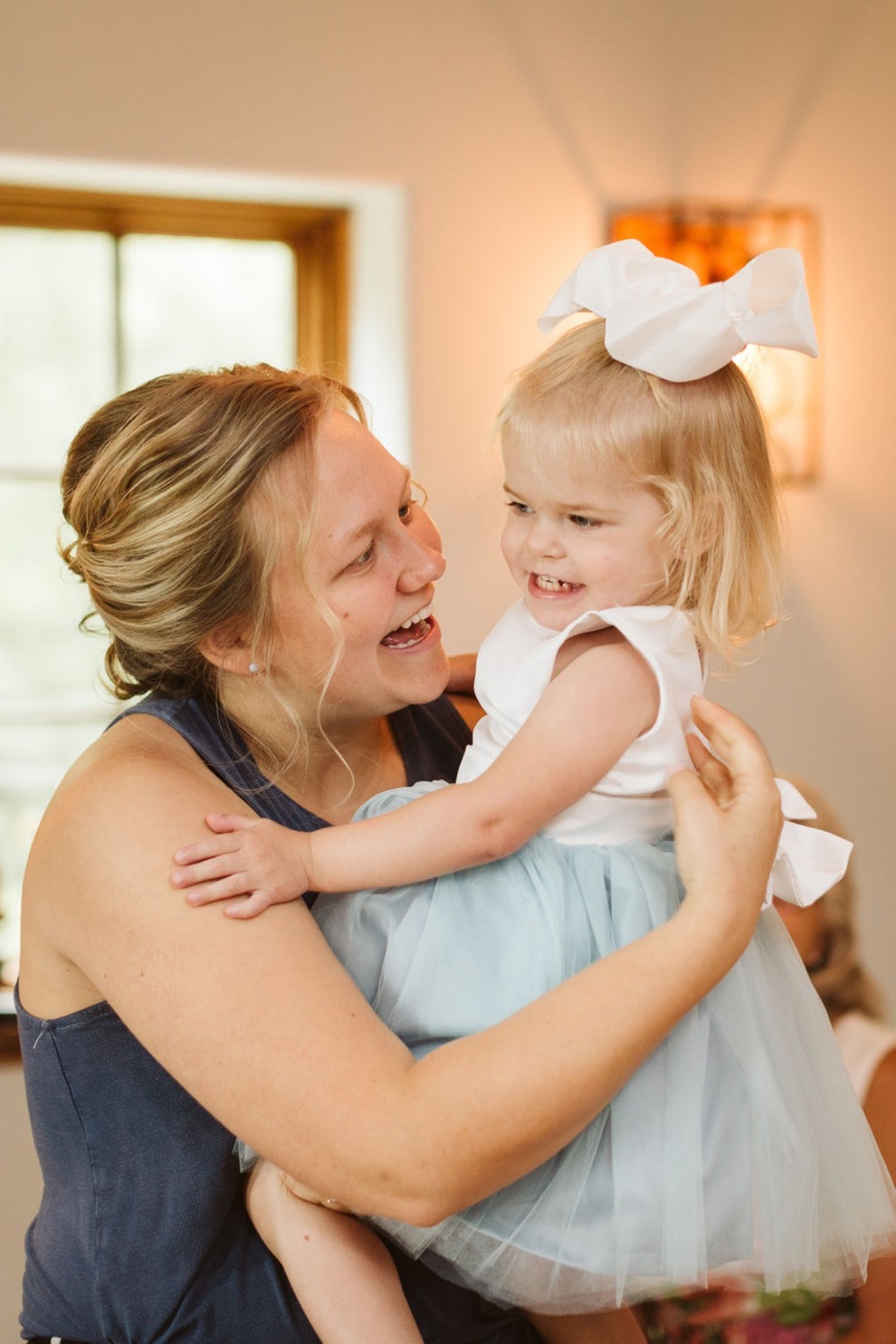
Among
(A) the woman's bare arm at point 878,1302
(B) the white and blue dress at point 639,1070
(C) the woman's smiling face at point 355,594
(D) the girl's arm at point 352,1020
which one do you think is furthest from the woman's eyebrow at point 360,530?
(A) the woman's bare arm at point 878,1302

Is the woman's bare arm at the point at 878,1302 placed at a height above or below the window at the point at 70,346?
below

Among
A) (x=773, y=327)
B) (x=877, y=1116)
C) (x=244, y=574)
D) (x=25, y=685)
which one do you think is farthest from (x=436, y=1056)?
(x=25, y=685)

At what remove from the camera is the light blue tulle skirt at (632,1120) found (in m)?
1.11

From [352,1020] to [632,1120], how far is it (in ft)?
0.89

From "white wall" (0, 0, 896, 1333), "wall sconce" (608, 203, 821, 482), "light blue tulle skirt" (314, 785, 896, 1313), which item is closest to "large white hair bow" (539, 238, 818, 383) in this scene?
"light blue tulle skirt" (314, 785, 896, 1313)

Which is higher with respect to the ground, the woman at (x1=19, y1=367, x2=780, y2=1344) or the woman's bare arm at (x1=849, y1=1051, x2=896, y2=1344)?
the woman at (x1=19, y1=367, x2=780, y2=1344)

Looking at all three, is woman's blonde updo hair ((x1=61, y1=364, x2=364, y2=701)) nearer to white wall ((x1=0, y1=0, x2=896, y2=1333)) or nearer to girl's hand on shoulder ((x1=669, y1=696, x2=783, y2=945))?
girl's hand on shoulder ((x1=669, y1=696, x2=783, y2=945))

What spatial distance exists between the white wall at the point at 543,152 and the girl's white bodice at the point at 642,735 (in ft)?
5.39

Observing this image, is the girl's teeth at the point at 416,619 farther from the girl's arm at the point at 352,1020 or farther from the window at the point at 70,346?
the window at the point at 70,346

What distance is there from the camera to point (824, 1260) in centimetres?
118

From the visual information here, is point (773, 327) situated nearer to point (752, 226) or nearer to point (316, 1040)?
point (316, 1040)

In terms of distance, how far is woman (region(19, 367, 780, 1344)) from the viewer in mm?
998

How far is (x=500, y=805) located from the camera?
112 centimetres

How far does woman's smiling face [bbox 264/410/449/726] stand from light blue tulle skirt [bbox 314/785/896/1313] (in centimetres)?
23
